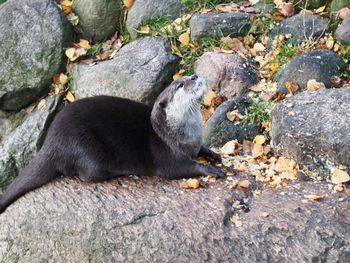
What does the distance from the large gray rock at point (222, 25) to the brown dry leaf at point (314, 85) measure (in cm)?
114

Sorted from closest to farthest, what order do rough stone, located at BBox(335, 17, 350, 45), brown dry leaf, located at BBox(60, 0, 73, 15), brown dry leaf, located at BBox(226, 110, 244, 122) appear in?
brown dry leaf, located at BBox(226, 110, 244, 122), rough stone, located at BBox(335, 17, 350, 45), brown dry leaf, located at BBox(60, 0, 73, 15)

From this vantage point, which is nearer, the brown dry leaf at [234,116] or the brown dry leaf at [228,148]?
the brown dry leaf at [228,148]

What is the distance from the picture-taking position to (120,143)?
348 cm

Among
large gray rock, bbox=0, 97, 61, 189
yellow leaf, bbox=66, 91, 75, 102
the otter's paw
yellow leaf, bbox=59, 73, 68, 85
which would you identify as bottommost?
large gray rock, bbox=0, 97, 61, 189

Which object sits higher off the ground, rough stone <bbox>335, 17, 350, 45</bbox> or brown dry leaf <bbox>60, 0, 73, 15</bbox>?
brown dry leaf <bbox>60, 0, 73, 15</bbox>

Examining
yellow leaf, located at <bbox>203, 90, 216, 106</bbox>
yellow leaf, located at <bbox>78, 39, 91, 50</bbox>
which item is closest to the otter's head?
yellow leaf, located at <bbox>203, 90, 216, 106</bbox>

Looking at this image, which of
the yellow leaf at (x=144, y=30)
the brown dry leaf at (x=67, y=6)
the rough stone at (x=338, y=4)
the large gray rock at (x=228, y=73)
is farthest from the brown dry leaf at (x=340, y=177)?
Answer: the brown dry leaf at (x=67, y=6)

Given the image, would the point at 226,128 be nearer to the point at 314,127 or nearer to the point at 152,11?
the point at 314,127

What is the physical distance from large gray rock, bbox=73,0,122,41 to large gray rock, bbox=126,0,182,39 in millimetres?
237

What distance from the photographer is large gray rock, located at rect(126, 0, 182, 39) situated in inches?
215

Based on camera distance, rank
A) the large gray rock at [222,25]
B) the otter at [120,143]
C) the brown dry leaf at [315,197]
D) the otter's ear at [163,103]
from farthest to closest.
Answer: the large gray rock at [222,25]
the otter's ear at [163,103]
the otter at [120,143]
the brown dry leaf at [315,197]

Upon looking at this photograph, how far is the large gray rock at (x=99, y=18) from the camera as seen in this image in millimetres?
5645

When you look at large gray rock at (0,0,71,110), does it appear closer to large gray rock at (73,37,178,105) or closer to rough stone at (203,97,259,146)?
large gray rock at (73,37,178,105)

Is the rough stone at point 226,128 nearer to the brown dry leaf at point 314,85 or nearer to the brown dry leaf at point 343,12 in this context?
the brown dry leaf at point 314,85
